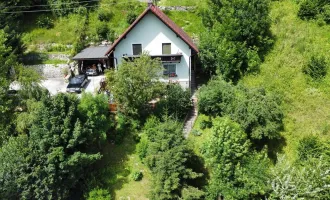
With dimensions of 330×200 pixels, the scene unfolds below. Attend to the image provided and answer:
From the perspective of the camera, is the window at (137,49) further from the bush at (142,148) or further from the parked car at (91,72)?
the bush at (142,148)

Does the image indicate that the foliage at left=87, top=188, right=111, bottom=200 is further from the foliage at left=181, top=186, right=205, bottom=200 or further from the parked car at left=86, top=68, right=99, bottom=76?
the parked car at left=86, top=68, right=99, bottom=76

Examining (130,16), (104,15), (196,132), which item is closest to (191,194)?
(196,132)

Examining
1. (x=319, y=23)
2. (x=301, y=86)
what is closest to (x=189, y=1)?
(x=319, y=23)

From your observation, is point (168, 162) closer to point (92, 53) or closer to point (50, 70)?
point (92, 53)

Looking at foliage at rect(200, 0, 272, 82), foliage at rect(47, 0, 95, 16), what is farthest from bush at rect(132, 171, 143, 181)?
foliage at rect(47, 0, 95, 16)

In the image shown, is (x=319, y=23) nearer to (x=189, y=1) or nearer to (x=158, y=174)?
(x=189, y=1)
